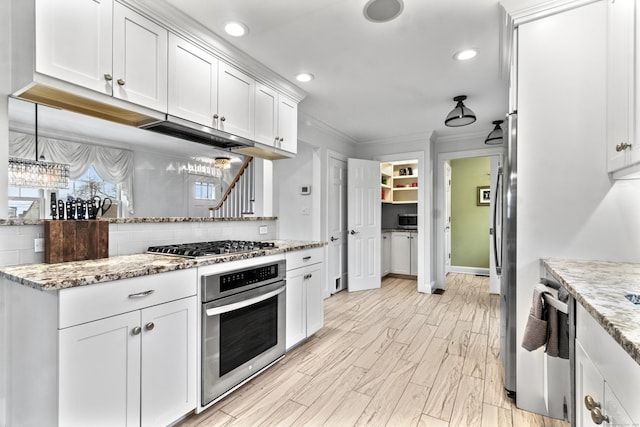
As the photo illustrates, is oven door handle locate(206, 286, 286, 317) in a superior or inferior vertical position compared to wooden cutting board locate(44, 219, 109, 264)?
inferior

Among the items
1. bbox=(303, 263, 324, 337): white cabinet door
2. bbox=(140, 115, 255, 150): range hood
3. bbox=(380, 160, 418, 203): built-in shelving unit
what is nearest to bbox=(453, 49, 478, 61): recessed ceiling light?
bbox=(140, 115, 255, 150): range hood

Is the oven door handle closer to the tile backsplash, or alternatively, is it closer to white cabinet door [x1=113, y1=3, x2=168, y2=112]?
the tile backsplash

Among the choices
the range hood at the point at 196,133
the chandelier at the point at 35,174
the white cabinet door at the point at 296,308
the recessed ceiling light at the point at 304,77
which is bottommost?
the white cabinet door at the point at 296,308

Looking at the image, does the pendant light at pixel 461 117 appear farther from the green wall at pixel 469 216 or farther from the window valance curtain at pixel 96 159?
the window valance curtain at pixel 96 159

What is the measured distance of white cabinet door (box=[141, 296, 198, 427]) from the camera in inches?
59.7

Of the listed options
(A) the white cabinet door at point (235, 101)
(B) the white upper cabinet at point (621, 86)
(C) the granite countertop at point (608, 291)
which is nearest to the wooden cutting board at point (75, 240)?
(A) the white cabinet door at point (235, 101)

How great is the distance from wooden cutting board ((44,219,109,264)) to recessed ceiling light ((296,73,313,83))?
6.42 feet

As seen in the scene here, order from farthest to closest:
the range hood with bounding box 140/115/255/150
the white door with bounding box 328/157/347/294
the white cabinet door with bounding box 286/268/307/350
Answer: the white door with bounding box 328/157/347/294
the white cabinet door with bounding box 286/268/307/350
the range hood with bounding box 140/115/255/150

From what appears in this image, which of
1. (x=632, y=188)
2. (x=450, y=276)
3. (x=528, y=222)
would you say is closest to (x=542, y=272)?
(x=528, y=222)

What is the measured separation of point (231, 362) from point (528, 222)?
6.56 feet

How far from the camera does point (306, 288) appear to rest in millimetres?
2723

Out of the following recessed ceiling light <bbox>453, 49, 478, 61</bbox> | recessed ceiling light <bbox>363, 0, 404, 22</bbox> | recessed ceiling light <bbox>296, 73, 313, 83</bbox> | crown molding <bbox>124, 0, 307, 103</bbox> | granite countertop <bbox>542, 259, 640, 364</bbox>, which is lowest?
granite countertop <bbox>542, 259, 640, 364</bbox>

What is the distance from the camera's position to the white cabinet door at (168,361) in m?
1.52

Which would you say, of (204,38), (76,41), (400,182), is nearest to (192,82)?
(204,38)
